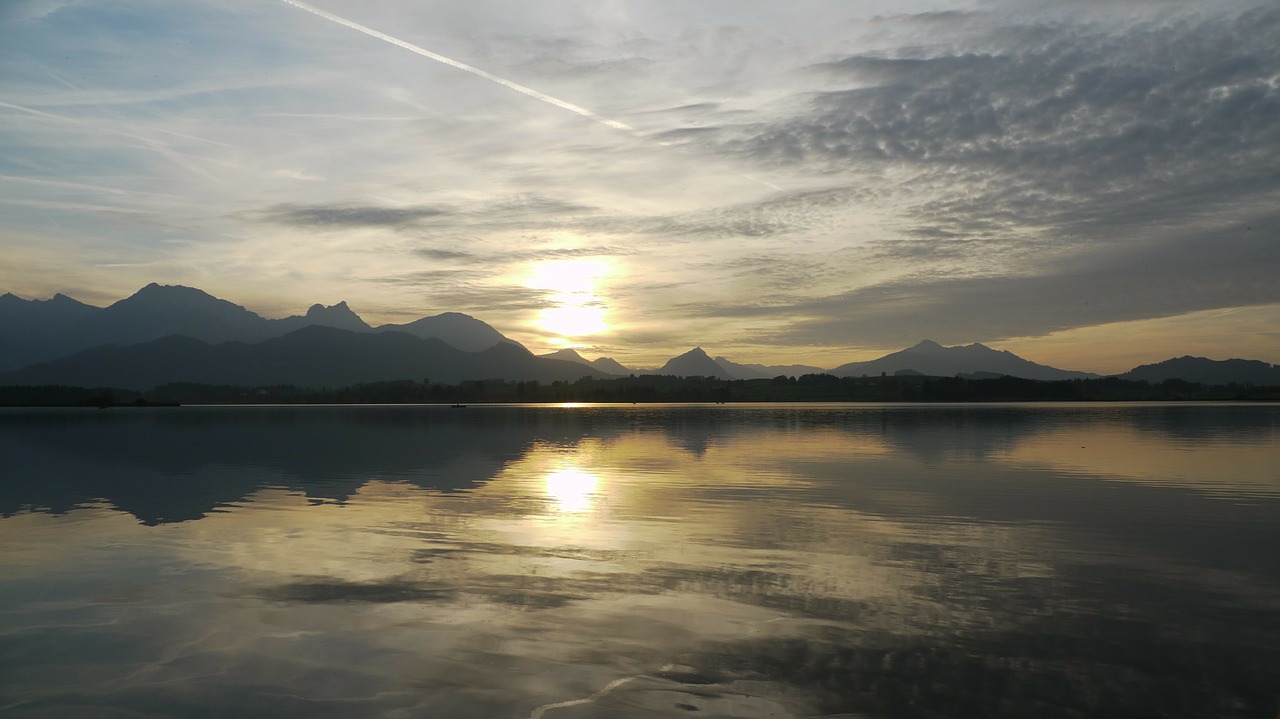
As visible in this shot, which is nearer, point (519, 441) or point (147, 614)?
point (147, 614)

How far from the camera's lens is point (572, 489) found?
3769 centimetres

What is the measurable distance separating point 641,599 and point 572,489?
2052 centimetres

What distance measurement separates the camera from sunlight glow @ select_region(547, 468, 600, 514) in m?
32.4

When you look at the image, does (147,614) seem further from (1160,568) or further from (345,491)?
(1160,568)

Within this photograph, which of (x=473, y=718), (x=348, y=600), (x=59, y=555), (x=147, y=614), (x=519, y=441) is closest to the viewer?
(x=473, y=718)

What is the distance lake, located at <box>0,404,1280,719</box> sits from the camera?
12.1 m

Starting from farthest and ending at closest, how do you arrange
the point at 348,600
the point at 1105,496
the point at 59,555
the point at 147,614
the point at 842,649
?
the point at 1105,496
the point at 59,555
the point at 348,600
the point at 147,614
the point at 842,649

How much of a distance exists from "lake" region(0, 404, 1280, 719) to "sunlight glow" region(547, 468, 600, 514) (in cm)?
34

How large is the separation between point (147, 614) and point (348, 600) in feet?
13.4

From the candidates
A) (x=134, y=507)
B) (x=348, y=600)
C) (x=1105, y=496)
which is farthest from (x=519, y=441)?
(x=348, y=600)

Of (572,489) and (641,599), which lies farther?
(572,489)

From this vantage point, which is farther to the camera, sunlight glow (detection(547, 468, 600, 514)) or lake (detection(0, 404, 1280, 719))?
sunlight glow (detection(547, 468, 600, 514))

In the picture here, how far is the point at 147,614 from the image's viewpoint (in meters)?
16.5

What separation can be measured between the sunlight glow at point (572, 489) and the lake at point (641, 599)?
0.34 m
